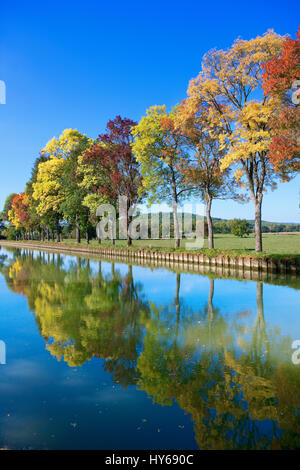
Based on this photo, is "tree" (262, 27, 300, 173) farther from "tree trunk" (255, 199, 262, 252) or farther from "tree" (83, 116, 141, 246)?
"tree" (83, 116, 141, 246)

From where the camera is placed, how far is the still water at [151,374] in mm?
4266

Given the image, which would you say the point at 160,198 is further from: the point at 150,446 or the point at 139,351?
the point at 150,446

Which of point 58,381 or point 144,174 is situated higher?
point 144,174

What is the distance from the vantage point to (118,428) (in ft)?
14.4

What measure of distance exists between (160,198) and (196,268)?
9640mm

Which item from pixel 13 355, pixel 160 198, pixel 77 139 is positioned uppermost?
pixel 77 139

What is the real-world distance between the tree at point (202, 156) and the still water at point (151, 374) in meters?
15.9

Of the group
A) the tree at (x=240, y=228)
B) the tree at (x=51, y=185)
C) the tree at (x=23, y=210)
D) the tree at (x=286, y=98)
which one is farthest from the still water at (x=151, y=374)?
the tree at (x=240, y=228)

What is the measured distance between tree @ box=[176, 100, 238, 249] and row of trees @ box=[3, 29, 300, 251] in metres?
0.07

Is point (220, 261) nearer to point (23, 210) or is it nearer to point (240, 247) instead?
point (240, 247)

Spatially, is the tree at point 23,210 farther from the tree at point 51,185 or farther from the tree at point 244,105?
the tree at point 244,105

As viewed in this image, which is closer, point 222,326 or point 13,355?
point 13,355

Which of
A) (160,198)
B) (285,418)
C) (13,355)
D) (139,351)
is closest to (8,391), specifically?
(13,355)

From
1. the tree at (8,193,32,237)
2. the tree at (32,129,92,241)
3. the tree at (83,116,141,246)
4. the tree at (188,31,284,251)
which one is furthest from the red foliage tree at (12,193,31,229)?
the tree at (188,31,284,251)
